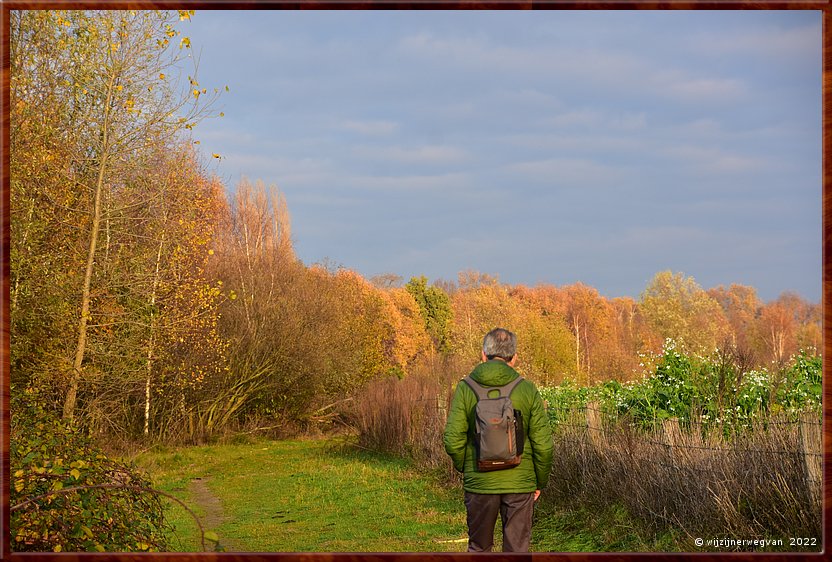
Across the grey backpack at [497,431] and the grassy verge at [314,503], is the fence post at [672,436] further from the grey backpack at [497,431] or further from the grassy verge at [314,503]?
the grey backpack at [497,431]

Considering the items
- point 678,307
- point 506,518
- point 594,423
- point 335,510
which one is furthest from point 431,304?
point 506,518

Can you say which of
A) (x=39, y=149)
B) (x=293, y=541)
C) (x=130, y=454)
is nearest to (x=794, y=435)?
(x=293, y=541)

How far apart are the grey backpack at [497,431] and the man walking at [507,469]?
0.03 metres

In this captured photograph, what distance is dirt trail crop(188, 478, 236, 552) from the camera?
1018 cm

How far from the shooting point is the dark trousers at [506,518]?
4801mm

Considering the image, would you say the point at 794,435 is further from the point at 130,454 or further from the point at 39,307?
the point at 130,454

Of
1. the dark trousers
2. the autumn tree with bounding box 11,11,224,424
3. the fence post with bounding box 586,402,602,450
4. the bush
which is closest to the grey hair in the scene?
the dark trousers

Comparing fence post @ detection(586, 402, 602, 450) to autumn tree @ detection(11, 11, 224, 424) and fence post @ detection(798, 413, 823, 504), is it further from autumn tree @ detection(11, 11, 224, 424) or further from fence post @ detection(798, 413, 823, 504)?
autumn tree @ detection(11, 11, 224, 424)

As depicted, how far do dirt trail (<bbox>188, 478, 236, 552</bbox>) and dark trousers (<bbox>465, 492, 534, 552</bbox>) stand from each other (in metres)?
4.56

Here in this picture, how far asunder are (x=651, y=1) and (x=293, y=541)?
652cm

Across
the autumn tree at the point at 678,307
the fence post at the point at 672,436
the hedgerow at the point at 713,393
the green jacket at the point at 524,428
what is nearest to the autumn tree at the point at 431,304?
the autumn tree at the point at 678,307

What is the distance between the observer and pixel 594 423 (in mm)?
8695

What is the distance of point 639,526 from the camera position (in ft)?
23.8

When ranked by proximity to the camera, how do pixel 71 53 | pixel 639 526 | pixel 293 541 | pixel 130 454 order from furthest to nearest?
pixel 130 454, pixel 71 53, pixel 293 541, pixel 639 526
